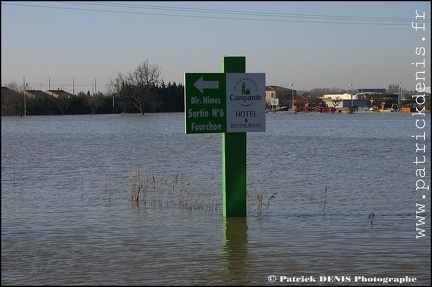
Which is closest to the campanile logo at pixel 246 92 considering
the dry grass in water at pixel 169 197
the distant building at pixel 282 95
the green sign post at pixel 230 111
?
the green sign post at pixel 230 111

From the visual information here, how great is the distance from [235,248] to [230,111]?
3.65 meters

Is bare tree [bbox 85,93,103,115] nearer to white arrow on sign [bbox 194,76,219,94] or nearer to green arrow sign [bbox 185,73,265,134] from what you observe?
green arrow sign [bbox 185,73,265,134]

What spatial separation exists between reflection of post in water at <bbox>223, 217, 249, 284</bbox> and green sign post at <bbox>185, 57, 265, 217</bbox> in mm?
632

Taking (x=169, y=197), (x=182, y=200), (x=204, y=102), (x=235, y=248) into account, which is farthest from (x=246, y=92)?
(x=169, y=197)

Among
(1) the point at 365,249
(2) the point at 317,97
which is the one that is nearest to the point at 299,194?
(1) the point at 365,249

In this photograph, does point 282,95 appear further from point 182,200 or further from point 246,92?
point 246,92

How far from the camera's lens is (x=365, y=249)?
47.6 feet

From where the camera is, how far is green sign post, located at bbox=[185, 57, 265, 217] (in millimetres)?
16891

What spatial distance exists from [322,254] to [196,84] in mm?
4969

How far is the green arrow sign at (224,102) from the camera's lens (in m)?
16.8

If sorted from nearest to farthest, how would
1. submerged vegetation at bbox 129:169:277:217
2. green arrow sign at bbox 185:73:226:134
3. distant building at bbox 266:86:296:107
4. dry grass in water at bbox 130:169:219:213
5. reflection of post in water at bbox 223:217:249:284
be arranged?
reflection of post in water at bbox 223:217:249:284 → green arrow sign at bbox 185:73:226:134 → submerged vegetation at bbox 129:169:277:217 → dry grass in water at bbox 130:169:219:213 → distant building at bbox 266:86:296:107

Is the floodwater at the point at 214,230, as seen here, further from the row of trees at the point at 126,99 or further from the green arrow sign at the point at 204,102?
the row of trees at the point at 126,99

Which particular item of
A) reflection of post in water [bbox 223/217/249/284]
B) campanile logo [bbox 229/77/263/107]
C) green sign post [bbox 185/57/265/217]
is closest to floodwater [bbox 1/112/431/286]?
reflection of post in water [bbox 223/217/249/284]

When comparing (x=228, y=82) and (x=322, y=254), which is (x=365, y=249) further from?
(x=228, y=82)
